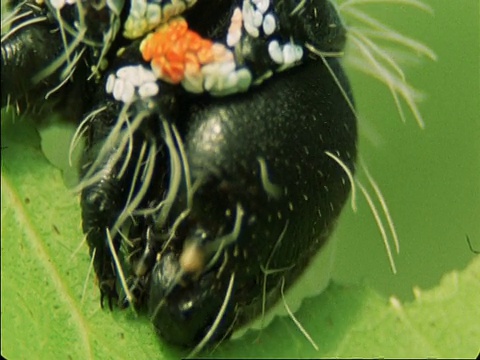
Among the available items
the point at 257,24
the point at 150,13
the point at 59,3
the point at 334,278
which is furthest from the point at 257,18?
the point at 334,278

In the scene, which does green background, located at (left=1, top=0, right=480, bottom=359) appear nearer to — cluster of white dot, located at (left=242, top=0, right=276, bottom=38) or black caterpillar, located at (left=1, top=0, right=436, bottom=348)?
black caterpillar, located at (left=1, top=0, right=436, bottom=348)

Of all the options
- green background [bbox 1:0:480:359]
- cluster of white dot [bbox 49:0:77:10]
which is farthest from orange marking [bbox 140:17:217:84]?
green background [bbox 1:0:480:359]

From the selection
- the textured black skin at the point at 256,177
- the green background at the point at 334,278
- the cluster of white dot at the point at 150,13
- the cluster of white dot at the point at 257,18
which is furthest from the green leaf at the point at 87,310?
the cluster of white dot at the point at 257,18

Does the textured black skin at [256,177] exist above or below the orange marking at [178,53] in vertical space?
below

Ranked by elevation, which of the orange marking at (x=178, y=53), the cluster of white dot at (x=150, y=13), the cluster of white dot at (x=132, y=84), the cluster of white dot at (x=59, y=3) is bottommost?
the cluster of white dot at (x=132, y=84)

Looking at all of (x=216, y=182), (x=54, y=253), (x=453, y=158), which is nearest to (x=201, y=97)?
(x=216, y=182)

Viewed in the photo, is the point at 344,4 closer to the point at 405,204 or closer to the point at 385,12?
the point at 385,12

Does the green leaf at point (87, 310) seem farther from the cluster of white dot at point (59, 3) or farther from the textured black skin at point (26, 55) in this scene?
the cluster of white dot at point (59, 3)
